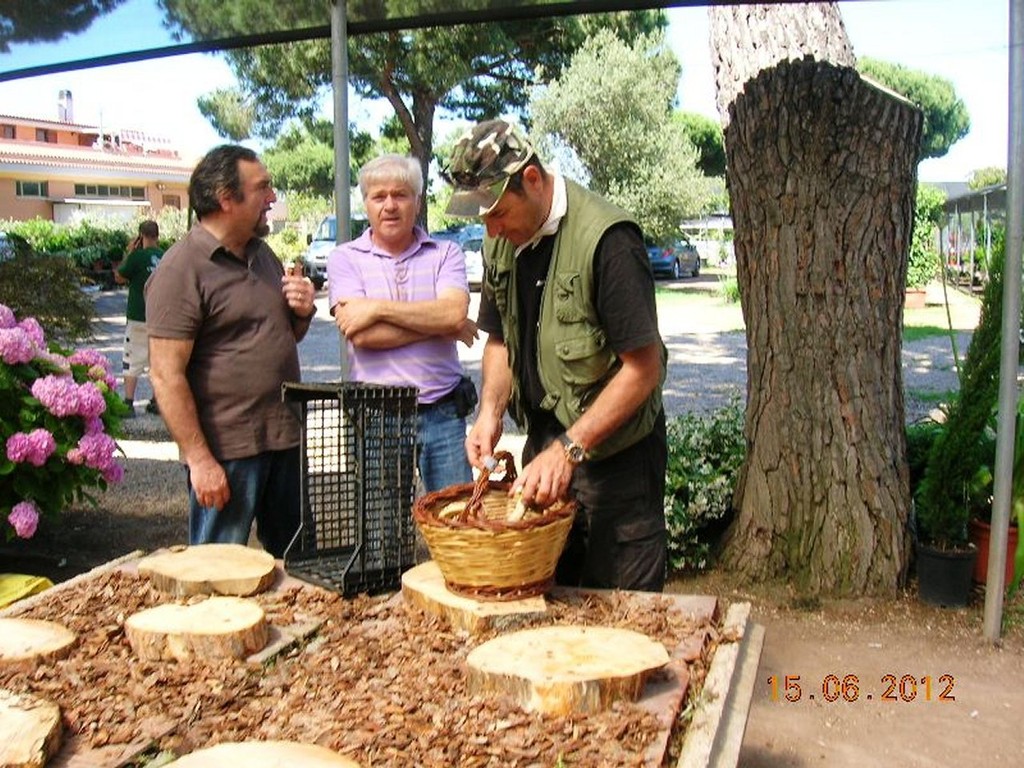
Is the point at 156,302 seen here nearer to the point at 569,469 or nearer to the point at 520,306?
the point at 520,306

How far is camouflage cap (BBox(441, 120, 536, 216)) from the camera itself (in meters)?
2.18

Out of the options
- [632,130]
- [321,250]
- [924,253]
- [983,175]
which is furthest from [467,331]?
[983,175]

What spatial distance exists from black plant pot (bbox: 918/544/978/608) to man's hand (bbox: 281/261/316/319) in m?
2.97

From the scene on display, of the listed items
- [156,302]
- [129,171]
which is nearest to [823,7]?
→ [156,302]

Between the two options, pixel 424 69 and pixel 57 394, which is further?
pixel 424 69

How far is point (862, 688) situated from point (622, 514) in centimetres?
194

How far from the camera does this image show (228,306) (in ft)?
9.85

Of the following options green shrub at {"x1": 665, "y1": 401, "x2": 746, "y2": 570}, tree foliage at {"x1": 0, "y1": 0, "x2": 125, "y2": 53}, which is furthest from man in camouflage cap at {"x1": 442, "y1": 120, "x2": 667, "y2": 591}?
green shrub at {"x1": 665, "y1": 401, "x2": 746, "y2": 570}


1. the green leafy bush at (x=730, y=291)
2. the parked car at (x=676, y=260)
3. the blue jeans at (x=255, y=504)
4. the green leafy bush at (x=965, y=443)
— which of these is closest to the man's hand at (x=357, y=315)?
the blue jeans at (x=255, y=504)

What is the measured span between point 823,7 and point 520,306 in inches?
119

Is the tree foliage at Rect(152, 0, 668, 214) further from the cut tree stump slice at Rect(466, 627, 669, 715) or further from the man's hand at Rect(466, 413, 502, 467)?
the cut tree stump slice at Rect(466, 627, 669, 715)

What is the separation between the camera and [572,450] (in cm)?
219

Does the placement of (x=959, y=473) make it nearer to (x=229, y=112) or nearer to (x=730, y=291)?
(x=730, y=291)

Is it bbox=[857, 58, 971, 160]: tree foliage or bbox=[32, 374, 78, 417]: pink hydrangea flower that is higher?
bbox=[857, 58, 971, 160]: tree foliage
